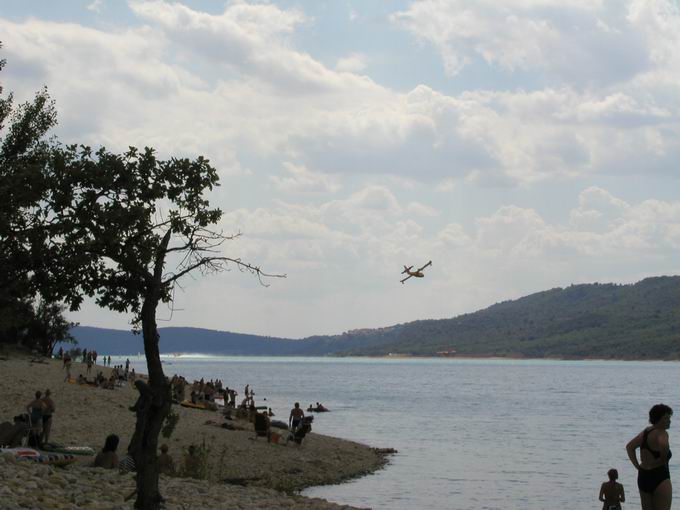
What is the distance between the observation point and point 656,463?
11.9m

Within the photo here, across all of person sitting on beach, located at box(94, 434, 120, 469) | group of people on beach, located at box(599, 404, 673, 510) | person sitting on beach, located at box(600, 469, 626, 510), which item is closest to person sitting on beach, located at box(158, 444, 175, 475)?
person sitting on beach, located at box(94, 434, 120, 469)

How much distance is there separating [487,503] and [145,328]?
18.8m

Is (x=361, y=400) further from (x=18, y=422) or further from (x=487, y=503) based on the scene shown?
(x=18, y=422)

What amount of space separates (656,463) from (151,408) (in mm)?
7339

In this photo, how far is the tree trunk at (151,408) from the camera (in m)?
14.1

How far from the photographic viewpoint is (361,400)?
3797 inches

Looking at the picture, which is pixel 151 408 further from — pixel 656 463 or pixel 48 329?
pixel 48 329

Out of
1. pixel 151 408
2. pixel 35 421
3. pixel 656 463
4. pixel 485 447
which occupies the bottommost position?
pixel 485 447

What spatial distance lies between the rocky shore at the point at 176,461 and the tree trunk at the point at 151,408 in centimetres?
95

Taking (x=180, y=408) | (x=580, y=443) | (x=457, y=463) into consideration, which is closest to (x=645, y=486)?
(x=457, y=463)

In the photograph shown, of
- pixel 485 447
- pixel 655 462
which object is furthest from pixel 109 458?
pixel 485 447

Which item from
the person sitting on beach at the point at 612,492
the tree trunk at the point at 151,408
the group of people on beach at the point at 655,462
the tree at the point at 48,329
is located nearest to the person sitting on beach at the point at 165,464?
the tree trunk at the point at 151,408

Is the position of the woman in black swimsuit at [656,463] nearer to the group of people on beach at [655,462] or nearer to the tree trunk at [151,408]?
the group of people on beach at [655,462]

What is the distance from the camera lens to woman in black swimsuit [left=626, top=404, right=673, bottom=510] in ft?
39.0
